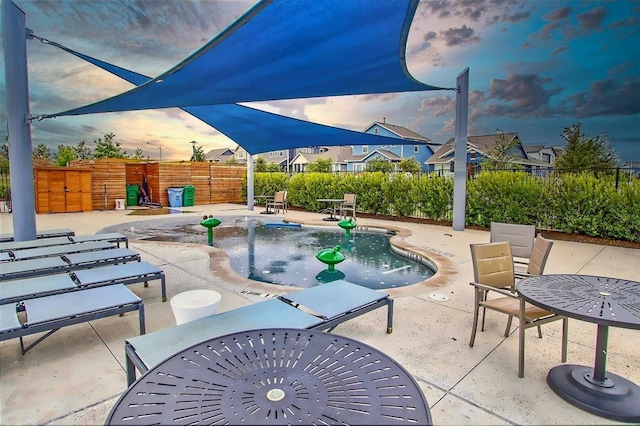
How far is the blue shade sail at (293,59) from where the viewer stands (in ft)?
10.5

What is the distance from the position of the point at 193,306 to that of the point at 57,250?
3411mm

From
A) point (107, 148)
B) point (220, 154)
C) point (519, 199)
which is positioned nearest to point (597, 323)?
point (519, 199)

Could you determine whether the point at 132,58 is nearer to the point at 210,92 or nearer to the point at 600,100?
the point at 210,92

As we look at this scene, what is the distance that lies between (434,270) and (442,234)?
2850mm

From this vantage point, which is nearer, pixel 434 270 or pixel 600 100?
pixel 434 270

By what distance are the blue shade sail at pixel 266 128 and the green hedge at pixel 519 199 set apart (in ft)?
8.45

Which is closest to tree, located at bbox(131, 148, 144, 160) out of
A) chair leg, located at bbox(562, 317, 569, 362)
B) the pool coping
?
the pool coping

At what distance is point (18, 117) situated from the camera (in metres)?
4.84

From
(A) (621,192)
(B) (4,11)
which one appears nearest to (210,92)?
(B) (4,11)

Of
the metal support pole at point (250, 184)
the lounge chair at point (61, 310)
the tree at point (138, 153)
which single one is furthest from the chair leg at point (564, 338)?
the tree at point (138, 153)

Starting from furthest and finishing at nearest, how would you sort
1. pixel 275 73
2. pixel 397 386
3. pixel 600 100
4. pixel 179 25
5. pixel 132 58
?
pixel 600 100, pixel 132 58, pixel 179 25, pixel 275 73, pixel 397 386

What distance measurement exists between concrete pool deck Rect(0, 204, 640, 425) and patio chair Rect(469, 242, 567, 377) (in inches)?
11.7

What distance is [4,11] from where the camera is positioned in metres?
4.66

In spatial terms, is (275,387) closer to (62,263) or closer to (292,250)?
(62,263)
